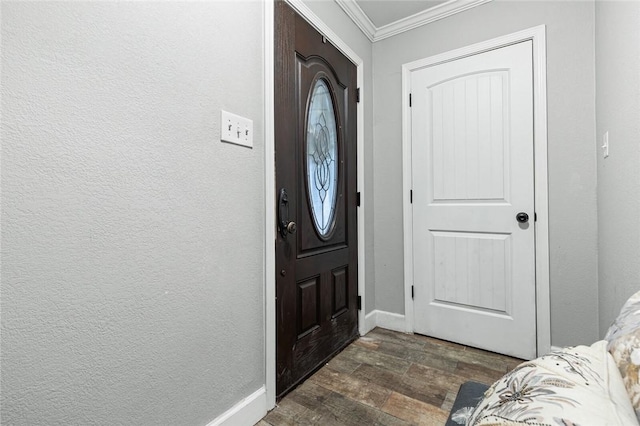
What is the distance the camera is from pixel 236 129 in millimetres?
1328

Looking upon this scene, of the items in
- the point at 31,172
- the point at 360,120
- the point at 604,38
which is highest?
the point at 604,38

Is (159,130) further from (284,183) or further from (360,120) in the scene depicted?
(360,120)

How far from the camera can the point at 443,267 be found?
225 centimetres

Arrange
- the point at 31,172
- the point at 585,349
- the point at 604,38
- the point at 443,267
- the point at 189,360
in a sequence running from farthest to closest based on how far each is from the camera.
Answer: the point at 443,267
the point at 604,38
the point at 189,360
the point at 31,172
the point at 585,349

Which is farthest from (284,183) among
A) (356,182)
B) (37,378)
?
(37,378)

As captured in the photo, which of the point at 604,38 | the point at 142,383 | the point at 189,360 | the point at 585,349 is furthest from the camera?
the point at 604,38

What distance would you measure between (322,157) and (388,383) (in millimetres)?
1361

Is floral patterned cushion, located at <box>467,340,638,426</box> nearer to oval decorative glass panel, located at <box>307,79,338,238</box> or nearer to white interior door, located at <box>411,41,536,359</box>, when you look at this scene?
oval decorative glass panel, located at <box>307,79,338,238</box>

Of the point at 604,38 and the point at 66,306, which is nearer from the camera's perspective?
the point at 66,306

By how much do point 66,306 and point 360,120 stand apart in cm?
205

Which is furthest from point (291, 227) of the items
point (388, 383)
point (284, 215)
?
point (388, 383)

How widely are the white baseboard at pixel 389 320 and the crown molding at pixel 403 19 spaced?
2248mm

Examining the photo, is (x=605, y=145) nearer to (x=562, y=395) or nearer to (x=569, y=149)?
(x=569, y=149)

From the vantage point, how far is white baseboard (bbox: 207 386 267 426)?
1.26 m
